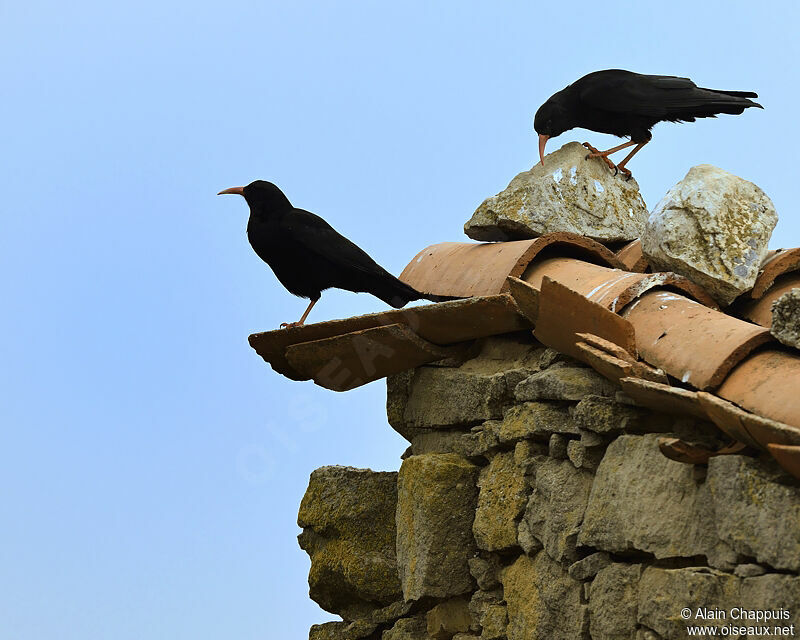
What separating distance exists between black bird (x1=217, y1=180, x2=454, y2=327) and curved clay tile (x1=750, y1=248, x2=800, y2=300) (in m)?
1.42

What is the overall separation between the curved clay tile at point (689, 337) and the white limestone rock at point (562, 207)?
0.95m

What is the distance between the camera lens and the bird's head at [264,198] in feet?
19.6

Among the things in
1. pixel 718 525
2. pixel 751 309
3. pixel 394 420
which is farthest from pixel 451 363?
pixel 718 525

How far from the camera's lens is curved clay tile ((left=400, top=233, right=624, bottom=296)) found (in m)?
Answer: 4.36

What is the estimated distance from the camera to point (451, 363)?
440cm

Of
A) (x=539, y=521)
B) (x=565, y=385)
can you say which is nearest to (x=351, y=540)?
(x=539, y=521)

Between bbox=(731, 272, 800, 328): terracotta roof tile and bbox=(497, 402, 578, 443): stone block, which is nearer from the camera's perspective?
bbox=(497, 402, 578, 443): stone block

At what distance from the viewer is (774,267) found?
419 centimetres

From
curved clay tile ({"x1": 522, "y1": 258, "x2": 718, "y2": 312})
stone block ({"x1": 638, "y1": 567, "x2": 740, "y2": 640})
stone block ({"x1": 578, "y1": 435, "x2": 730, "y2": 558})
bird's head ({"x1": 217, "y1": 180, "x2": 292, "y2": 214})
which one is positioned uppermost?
bird's head ({"x1": 217, "y1": 180, "x2": 292, "y2": 214})

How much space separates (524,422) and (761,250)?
3.54 ft

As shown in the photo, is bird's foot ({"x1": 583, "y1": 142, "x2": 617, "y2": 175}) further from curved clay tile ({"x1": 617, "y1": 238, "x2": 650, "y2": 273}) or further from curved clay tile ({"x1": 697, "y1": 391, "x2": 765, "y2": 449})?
curved clay tile ({"x1": 697, "y1": 391, "x2": 765, "y2": 449})

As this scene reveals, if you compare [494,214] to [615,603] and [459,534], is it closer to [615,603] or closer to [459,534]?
[459,534]

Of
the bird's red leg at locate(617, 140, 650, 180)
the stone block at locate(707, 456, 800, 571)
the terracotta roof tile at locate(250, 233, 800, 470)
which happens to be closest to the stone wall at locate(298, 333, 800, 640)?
the stone block at locate(707, 456, 800, 571)

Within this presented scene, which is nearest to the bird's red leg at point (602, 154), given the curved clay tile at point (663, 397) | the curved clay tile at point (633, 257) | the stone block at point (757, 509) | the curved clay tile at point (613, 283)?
the curved clay tile at point (633, 257)
